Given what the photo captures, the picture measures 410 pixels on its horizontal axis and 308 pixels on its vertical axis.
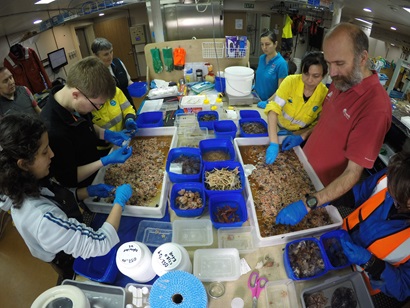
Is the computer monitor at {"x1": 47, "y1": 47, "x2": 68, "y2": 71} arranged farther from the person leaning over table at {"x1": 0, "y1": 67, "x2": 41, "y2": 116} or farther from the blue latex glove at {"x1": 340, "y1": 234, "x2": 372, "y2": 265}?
the blue latex glove at {"x1": 340, "y1": 234, "x2": 372, "y2": 265}

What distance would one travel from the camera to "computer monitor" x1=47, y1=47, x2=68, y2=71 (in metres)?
6.16

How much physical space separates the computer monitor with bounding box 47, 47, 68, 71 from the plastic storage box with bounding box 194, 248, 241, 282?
6.91 meters

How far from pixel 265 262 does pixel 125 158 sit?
1.45m

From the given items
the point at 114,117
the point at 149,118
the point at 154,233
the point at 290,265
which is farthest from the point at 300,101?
the point at 114,117

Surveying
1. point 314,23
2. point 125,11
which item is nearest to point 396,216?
point 314,23

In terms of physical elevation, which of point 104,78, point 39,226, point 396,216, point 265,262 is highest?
point 104,78

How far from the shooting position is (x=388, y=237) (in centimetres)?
135

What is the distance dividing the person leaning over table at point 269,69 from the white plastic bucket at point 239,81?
1.00ft

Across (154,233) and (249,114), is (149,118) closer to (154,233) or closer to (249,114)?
(249,114)

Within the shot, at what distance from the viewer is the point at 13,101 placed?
3.40m

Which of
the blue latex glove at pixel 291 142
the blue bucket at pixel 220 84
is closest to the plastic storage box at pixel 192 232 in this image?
the blue latex glove at pixel 291 142

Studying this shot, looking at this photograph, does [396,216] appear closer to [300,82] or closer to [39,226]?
[300,82]

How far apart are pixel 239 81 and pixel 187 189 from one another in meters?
1.99

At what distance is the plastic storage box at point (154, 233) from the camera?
1651mm
